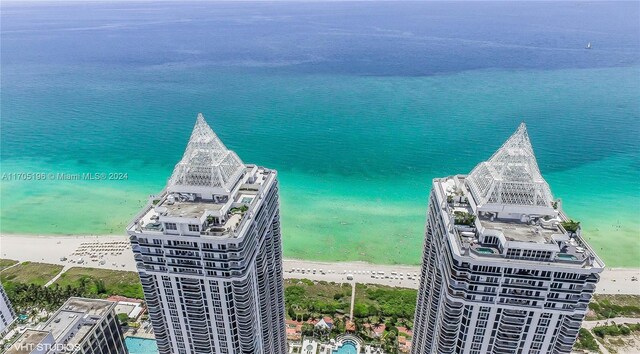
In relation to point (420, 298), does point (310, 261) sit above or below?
below

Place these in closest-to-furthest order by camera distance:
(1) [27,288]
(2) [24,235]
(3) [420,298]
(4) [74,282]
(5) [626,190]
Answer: (3) [420,298], (1) [27,288], (4) [74,282], (2) [24,235], (5) [626,190]

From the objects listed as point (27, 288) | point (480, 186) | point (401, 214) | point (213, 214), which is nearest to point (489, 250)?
point (480, 186)

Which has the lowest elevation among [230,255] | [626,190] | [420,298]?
[626,190]

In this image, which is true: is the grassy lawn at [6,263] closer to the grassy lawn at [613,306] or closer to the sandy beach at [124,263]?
the sandy beach at [124,263]

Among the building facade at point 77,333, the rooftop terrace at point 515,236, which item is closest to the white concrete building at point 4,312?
the building facade at point 77,333

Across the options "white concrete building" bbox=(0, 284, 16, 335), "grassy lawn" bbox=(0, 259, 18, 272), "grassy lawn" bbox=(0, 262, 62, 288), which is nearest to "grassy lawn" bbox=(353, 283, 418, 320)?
"white concrete building" bbox=(0, 284, 16, 335)

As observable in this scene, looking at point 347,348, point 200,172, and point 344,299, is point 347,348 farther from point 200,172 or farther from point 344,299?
point 200,172

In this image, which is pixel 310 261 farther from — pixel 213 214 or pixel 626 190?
pixel 626 190

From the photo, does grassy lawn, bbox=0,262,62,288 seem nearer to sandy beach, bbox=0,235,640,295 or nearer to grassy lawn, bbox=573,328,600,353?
sandy beach, bbox=0,235,640,295
